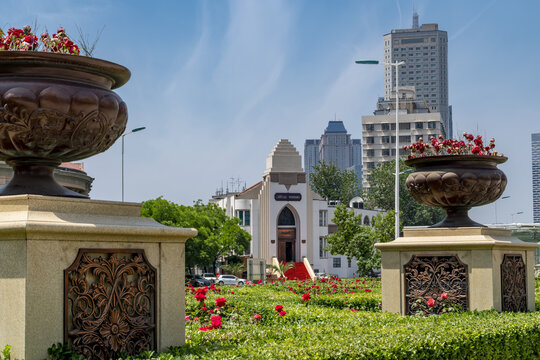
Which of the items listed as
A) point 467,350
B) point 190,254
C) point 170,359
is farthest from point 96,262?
point 190,254

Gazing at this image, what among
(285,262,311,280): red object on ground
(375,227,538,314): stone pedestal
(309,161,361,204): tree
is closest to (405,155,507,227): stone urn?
(375,227,538,314): stone pedestal

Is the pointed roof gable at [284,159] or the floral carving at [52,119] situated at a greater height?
the pointed roof gable at [284,159]

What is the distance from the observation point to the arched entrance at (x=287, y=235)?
6156cm

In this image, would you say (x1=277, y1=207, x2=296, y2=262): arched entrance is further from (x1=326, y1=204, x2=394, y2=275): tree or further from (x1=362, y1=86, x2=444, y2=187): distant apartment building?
(x1=362, y1=86, x2=444, y2=187): distant apartment building

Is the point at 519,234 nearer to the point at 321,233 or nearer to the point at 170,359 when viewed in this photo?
the point at 321,233

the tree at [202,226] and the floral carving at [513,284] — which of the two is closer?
the floral carving at [513,284]

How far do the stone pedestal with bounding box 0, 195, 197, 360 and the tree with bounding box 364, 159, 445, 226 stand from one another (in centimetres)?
7061

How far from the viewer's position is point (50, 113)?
5926mm

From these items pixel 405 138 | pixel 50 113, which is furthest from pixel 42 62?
pixel 405 138

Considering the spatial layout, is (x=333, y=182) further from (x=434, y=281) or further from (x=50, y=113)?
(x=50, y=113)

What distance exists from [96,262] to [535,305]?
9.04m

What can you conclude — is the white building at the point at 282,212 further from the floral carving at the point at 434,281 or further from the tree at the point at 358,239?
the floral carving at the point at 434,281

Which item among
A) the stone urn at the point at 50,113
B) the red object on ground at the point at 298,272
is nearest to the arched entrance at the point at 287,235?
the red object on ground at the point at 298,272

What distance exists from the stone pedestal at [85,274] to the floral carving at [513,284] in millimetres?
6467
